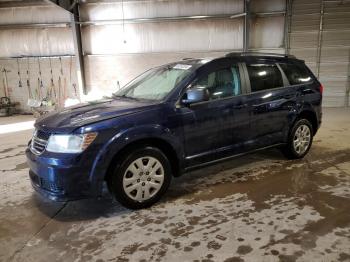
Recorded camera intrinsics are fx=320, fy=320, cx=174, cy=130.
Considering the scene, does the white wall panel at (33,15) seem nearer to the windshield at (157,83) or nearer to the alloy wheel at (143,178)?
the windshield at (157,83)

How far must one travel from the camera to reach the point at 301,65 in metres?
4.55

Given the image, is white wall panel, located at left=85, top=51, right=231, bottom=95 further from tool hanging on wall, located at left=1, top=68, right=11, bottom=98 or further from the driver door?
the driver door

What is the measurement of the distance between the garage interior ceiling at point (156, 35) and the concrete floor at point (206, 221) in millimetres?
6522

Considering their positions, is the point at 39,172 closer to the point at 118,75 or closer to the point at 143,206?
the point at 143,206

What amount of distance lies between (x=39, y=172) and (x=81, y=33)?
821 cm

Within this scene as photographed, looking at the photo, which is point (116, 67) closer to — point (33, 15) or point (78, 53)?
point (78, 53)

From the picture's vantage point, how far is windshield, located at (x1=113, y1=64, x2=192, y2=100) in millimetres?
3482

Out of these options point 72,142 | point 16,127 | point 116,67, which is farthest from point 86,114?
point 116,67

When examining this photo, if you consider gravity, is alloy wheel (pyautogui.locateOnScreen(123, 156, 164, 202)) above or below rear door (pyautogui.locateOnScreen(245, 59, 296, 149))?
below

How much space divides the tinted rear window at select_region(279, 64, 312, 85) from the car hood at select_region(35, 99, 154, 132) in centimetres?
213

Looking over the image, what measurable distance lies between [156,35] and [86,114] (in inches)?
295

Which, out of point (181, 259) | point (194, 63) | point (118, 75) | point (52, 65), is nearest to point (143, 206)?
point (181, 259)

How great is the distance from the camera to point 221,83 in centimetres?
361

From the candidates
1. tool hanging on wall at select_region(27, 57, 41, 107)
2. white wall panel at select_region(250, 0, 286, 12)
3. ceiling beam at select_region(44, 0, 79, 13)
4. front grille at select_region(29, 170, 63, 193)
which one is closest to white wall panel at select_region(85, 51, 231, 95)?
ceiling beam at select_region(44, 0, 79, 13)
